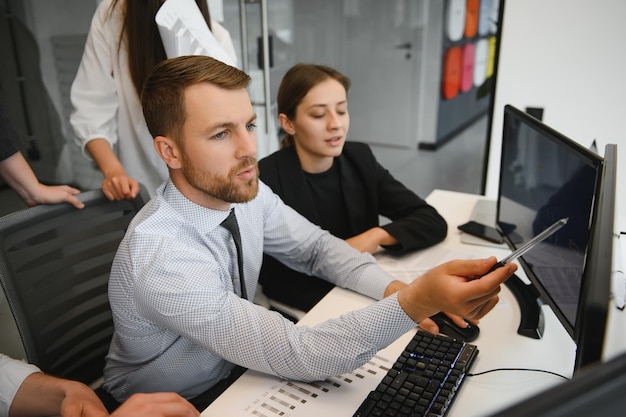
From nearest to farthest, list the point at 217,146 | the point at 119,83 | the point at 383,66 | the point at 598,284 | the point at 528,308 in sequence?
A: the point at 598,284 < the point at 217,146 < the point at 528,308 < the point at 119,83 < the point at 383,66

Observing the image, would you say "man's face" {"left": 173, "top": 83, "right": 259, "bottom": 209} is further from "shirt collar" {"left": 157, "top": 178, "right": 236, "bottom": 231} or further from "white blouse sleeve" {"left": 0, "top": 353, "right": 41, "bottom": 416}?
"white blouse sleeve" {"left": 0, "top": 353, "right": 41, "bottom": 416}

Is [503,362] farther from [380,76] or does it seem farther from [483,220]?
[380,76]

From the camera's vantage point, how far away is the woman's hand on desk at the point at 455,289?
2.78 ft

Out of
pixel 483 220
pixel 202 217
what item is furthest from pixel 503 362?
pixel 483 220

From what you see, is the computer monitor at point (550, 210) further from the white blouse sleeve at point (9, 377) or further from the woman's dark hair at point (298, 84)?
the white blouse sleeve at point (9, 377)

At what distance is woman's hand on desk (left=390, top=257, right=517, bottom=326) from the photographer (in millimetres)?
848

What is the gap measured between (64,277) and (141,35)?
0.78 meters

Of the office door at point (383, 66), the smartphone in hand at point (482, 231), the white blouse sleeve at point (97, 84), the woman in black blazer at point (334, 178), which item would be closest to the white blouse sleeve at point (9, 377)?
the woman in black blazer at point (334, 178)

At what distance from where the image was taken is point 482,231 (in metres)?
1.70

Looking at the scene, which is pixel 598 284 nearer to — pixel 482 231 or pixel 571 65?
pixel 482 231

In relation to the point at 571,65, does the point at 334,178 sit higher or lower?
lower

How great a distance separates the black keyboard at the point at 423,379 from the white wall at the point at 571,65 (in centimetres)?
150

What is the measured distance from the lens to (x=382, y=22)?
3430 millimetres

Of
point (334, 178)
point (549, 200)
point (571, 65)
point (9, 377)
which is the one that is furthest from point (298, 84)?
point (571, 65)
